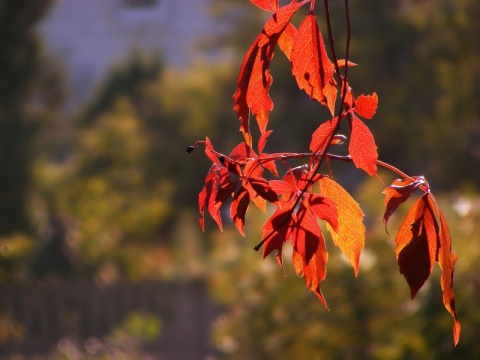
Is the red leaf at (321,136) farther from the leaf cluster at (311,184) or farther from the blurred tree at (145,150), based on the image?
the blurred tree at (145,150)

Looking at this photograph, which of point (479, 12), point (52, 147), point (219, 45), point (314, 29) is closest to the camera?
point (314, 29)

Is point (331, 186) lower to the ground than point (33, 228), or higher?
higher

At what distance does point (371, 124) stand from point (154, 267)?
4.61 metres

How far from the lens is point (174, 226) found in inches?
595

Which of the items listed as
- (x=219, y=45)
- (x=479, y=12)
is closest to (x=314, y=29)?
(x=479, y=12)

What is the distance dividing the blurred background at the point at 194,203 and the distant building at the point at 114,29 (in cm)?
500

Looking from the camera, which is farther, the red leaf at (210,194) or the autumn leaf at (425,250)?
the red leaf at (210,194)

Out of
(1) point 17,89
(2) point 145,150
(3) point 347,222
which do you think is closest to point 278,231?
(3) point 347,222

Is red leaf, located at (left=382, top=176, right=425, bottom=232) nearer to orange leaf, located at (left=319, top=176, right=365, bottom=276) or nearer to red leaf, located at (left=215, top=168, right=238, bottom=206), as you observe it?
orange leaf, located at (left=319, top=176, right=365, bottom=276)

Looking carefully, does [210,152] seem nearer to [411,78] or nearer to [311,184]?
[311,184]

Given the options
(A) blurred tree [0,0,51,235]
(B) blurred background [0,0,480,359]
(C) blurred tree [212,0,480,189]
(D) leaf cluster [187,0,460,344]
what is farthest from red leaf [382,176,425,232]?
(A) blurred tree [0,0,51,235]

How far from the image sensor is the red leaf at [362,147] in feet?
4.23

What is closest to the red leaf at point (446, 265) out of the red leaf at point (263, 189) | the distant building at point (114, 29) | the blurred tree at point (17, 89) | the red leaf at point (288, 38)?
the red leaf at point (263, 189)

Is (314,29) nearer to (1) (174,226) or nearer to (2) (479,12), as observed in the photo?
(2) (479,12)
